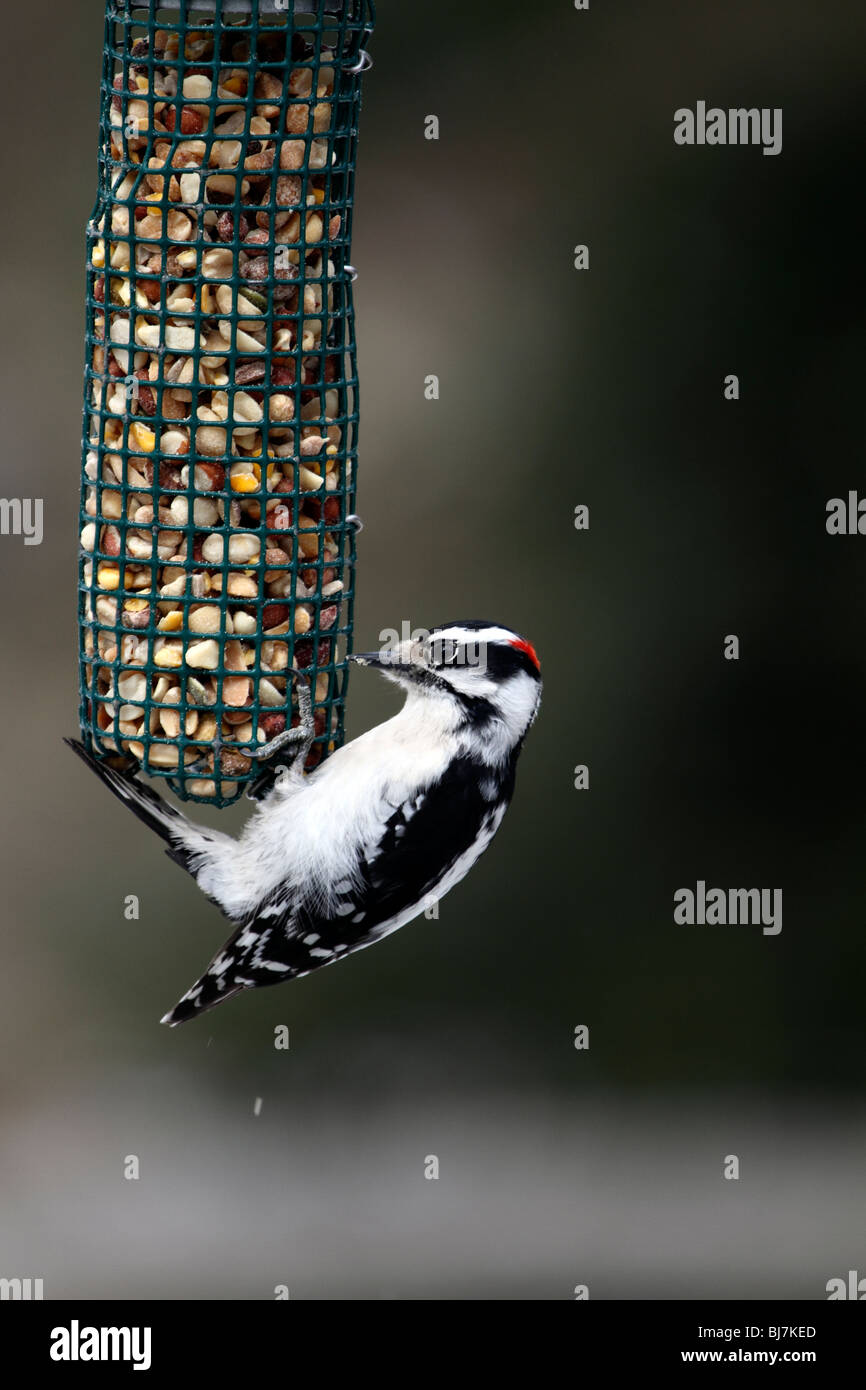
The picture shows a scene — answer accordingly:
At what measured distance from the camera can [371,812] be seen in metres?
3.54

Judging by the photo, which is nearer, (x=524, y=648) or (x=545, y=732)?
(x=524, y=648)

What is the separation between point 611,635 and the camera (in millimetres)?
6746

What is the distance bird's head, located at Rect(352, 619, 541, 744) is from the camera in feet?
11.4

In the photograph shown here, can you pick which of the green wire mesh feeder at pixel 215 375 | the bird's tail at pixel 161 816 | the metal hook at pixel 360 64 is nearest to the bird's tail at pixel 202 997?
the bird's tail at pixel 161 816

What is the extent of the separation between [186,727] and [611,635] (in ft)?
11.3

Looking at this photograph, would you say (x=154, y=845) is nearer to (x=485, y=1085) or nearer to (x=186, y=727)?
(x=485, y=1085)

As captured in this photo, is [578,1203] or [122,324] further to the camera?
[578,1203]

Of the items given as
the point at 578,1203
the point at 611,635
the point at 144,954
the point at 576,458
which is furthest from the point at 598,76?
the point at 578,1203

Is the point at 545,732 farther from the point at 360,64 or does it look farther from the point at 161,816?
the point at 360,64

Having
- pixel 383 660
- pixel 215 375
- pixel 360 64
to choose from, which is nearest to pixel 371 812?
pixel 383 660

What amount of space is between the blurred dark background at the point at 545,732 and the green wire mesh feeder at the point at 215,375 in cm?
253

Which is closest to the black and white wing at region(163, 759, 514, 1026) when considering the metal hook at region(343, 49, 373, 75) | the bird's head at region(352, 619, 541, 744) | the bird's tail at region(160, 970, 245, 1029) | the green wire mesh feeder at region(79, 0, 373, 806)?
the bird's tail at region(160, 970, 245, 1029)

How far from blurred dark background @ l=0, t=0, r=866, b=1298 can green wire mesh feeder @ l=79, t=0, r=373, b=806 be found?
99.7 inches

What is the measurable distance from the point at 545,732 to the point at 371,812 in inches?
128
